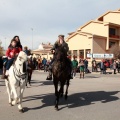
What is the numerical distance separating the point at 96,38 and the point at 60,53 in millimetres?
48792

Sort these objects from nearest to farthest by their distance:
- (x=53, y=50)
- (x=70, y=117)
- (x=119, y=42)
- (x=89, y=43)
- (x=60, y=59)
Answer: (x=70, y=117), (x=60, y=59), (x=53, y=50), (x=89, y=43), (x=119, y=42)

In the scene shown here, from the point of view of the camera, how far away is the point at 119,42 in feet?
208

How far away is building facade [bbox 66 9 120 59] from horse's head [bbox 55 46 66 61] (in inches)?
1845

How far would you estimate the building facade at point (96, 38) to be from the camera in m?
56.2

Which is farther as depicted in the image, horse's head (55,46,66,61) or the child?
the child

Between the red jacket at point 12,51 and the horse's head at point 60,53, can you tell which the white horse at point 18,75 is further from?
the horse's head at point 60,53

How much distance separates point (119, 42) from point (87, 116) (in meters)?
57.8

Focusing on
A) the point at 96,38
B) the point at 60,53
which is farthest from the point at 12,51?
the point at 96,38

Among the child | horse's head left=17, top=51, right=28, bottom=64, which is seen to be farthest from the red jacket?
horse's head left=17, top=51, right=28, bottom=64

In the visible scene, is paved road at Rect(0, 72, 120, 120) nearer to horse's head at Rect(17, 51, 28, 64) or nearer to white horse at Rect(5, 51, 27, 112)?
white horse at Rect(5, 51, 27, 112)

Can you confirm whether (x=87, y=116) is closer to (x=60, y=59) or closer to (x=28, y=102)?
(x=60, y=59)

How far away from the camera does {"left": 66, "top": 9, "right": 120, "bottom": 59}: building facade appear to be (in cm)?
5622

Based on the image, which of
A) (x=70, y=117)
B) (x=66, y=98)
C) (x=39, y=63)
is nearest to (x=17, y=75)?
(x=70, y=117)

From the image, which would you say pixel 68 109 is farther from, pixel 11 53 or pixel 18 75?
pixel 11 53
